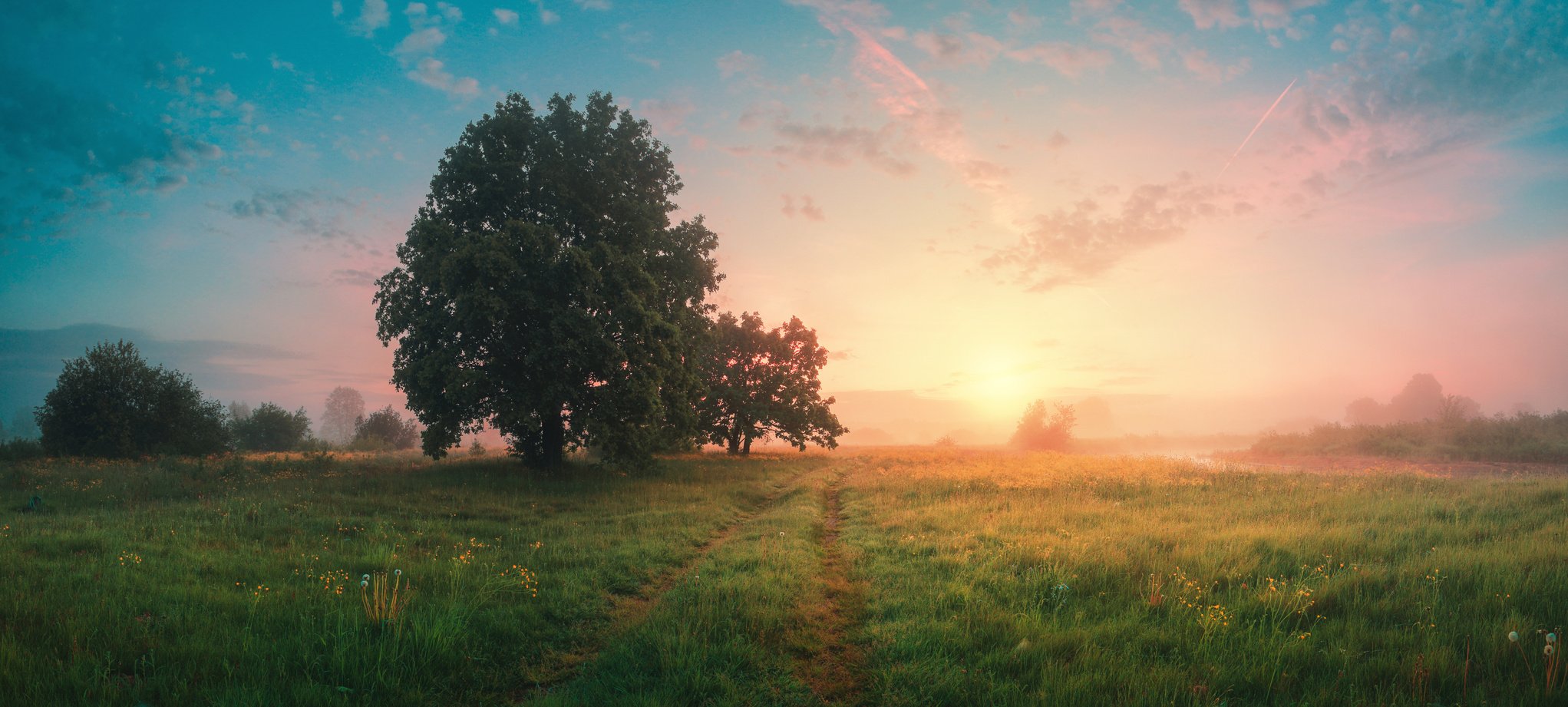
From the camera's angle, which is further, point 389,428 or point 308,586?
point 389,428

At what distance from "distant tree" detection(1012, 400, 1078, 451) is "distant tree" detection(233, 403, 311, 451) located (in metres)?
77.4

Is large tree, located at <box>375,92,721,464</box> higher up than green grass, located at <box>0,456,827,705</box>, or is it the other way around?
large tree, located at <box>375,92,721,464</box>

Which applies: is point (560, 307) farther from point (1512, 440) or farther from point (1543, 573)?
point (1512, 440)

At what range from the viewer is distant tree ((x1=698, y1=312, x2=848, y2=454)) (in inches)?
1447

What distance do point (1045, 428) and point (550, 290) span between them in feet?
216

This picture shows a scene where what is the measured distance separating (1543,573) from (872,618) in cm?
929

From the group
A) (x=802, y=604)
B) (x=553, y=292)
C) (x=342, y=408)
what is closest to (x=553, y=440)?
(x=553, y=292)

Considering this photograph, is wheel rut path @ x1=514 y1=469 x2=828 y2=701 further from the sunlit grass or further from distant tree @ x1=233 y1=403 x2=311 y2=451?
distant tree @ x1=233 y1=403 x2=311 y2=451

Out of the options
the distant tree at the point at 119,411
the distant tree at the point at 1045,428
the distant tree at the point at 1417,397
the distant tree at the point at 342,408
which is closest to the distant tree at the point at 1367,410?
the distant tree at the point at 1417,397

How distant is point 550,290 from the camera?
19562 millimetres

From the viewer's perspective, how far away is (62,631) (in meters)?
6.36

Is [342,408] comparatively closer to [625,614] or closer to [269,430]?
[269,430]

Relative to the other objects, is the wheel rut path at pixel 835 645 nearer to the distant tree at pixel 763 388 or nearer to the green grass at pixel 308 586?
the green grass at pixel 308 586

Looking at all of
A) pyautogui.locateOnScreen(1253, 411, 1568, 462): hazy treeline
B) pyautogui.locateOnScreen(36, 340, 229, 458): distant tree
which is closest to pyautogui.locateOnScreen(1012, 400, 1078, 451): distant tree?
pyautogui.locateOnScreen(1253, 411, 1568, 462): hazy treeline
